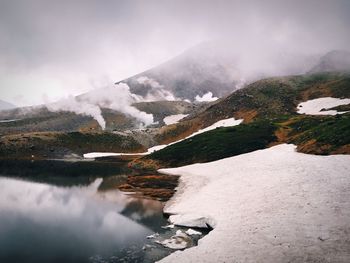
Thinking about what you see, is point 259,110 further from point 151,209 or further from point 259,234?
point 259,234

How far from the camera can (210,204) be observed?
4759 centimetres

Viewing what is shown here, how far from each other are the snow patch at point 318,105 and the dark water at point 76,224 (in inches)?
4699

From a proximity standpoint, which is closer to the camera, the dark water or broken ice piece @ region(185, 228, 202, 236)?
the dark water

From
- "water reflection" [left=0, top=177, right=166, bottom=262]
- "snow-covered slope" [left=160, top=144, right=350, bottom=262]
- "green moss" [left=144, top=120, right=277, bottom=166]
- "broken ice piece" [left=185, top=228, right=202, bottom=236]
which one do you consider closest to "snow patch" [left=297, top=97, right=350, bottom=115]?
"green moss" [left=144, top=120, right=277, bottom=166]

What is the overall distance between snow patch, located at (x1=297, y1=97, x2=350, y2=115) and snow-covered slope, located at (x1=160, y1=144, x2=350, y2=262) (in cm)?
11081

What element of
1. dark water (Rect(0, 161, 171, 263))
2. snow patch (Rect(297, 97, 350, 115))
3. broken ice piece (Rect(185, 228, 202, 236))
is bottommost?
broken ice piece (Rect(185, 228, 202, 236))

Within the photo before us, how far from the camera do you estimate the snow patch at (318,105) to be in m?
162

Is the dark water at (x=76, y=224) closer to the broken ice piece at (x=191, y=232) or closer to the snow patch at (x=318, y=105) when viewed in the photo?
the broken ice piece at (x=191, y=232)

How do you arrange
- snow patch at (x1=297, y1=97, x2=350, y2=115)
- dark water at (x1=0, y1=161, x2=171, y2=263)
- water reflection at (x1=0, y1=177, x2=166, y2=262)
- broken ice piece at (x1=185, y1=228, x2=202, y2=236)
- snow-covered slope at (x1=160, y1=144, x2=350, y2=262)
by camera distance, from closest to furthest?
snow-covered slope at (x1=160, y1=144, x2=350, y2=262), dark water at (x1=0, y1=161, x2=171, y2=263), water reflection at (x1=0, y1=177, x2=166, y2=262), broken ice piece at (x1=185, y1=228, x2=202, y2=236), snow patch at (x1=297, y1=97, x2=350, y2=115)

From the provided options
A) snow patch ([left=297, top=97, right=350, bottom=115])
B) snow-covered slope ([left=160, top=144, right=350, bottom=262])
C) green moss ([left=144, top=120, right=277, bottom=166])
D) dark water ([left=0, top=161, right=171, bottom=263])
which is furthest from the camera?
snow patch ([left=297, top=97, right=350, bottom=115])

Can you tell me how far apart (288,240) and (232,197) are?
18.5 m

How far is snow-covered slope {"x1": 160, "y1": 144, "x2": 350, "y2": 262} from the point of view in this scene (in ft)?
90.9

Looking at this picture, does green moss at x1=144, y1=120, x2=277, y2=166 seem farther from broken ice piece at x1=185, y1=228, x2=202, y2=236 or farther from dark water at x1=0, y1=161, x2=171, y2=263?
broken ice piece at x1=185, y1=228, x2=202, y2=236

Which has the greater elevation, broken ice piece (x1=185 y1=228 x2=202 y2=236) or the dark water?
the dark water
